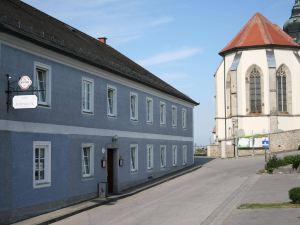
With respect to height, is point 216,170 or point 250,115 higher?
point 250,115

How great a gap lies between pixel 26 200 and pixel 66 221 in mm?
1402

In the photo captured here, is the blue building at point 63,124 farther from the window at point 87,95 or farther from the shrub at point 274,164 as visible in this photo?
the shrub at point 274,164

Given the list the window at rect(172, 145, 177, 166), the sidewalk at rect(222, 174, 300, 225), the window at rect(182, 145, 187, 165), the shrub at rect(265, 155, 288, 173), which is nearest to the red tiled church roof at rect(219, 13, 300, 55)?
the window at rect(182, 145, 187, 165)

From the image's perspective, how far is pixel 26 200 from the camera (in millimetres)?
16328

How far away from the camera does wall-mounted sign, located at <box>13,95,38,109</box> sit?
14945 millimetres

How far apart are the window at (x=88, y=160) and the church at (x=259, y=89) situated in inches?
1390

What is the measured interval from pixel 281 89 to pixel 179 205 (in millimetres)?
41708

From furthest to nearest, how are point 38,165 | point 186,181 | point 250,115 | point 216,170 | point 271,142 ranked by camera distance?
point 250,115, point 271,142, point 216,170, point 186,181, point 38,165

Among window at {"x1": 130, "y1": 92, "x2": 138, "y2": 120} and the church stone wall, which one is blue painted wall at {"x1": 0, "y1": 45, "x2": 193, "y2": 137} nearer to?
window at {"x1": 130, "y1": 92, "x2": 138, "y2": 120}

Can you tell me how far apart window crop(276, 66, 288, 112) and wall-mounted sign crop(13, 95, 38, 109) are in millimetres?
46620

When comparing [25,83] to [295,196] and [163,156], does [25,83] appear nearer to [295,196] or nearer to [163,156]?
[295,196]

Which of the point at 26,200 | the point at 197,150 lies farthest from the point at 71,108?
the point at 197,150

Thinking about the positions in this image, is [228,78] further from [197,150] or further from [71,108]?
[71,108]

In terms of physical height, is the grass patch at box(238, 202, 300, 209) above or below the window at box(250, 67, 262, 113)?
below
